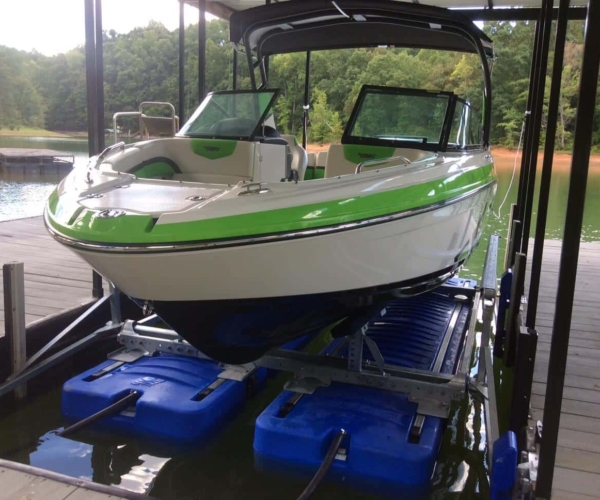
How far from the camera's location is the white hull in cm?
221

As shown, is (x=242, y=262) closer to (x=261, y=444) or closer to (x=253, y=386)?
(x=261, y=444)

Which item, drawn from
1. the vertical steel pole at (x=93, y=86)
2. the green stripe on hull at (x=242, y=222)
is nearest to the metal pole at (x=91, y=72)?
the vertical steel pole at (x=93, y=86)

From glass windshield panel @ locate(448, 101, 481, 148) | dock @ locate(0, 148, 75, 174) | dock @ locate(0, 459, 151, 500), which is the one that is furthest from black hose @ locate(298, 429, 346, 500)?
dock @ locate(0, 148, 75, 174)

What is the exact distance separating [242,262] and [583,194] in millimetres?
1187

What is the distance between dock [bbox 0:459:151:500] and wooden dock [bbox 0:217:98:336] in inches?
57.2

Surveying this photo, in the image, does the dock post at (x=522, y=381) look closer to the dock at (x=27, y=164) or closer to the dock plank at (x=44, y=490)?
the dock plank at (x=44, y=490)

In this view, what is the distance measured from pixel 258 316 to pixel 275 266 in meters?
0.30

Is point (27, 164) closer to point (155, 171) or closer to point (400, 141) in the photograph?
point (155, 171)

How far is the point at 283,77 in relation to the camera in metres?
7.43

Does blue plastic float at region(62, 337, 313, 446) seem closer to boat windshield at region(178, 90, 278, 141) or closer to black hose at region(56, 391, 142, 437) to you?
black hose at region(56, 391, 142, 437)

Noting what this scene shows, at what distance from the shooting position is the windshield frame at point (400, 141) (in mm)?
3557

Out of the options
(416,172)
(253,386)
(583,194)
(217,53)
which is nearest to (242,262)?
(416,172)

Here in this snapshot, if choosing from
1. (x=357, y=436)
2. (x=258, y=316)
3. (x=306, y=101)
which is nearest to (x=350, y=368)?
(x=357, y=436)

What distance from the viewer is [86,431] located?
3.08 metres
